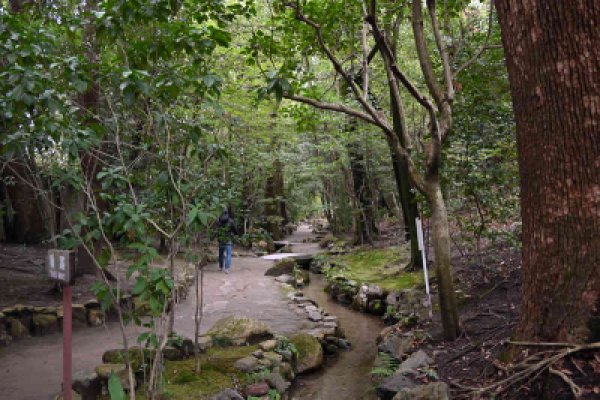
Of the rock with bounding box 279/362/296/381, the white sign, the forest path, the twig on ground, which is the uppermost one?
the white sign

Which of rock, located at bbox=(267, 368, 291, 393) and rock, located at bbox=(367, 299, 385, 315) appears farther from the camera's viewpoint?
rock, located at bbox=(367, 299, 385, 315)

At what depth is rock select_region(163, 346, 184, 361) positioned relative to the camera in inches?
218

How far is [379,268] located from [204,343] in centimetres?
703

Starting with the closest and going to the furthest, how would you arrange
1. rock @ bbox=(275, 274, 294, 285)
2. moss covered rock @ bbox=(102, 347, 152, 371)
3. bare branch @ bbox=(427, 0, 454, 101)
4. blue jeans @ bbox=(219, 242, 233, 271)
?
moss covered rock @ bbox=(102, 347, 152, 371) < bare branch @ bbox=(427, 0, 454, 101) < rock @ bbox=(275, 274, 294, 285) < blue jeans @ bbox=(219, 242, 233, 271)

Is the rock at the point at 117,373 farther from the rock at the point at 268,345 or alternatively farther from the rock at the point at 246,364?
the rock at the point at 268,345

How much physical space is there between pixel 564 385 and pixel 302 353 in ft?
13.6

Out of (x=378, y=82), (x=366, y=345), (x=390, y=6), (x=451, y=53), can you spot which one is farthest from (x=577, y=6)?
(x=378, y=82)

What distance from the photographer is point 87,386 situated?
178 inches

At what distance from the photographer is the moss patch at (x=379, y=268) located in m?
9.74

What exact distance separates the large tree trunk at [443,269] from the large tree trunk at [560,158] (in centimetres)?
192

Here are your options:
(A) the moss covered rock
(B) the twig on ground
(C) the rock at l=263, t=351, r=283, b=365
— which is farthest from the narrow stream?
(B) the twig on ground

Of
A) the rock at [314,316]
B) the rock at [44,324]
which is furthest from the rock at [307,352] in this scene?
the rock at [44,324]

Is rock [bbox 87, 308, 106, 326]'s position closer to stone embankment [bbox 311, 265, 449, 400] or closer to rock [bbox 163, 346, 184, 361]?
rock [bbox 163, 346, 184, 361]

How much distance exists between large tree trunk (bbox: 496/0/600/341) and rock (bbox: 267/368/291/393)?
2986 mm
